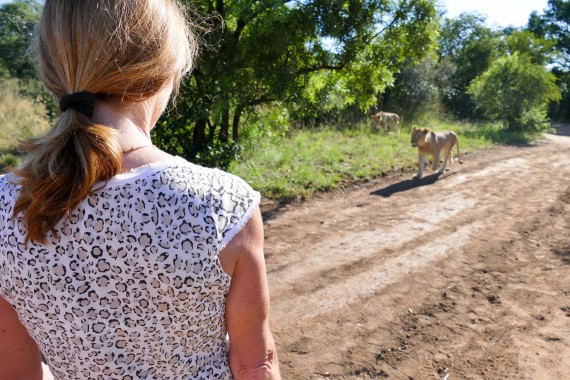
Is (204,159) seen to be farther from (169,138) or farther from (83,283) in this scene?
(83,283)

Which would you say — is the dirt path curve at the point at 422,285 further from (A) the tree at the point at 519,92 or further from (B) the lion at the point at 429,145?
(A) the tree at the point at 519,92

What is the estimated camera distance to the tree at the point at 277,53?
7512mm

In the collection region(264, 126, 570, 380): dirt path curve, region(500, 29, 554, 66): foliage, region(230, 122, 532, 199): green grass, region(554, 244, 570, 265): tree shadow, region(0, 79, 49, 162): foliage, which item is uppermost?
region(500, 29, 554, 66): foliage

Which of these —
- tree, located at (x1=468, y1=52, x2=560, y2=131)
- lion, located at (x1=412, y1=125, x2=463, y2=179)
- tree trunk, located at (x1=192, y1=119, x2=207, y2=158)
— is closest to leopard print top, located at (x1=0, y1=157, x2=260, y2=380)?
tree trunk, located at (x1=192, y1=119, x2=207, y2=158)

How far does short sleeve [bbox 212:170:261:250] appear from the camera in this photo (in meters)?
1.13

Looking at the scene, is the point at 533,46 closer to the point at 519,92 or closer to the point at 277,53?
the point at 519,92

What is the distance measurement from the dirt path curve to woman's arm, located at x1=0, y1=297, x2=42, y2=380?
8.40ft

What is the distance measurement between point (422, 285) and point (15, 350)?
443 cm

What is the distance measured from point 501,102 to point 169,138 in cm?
1671

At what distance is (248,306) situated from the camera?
3.91ft

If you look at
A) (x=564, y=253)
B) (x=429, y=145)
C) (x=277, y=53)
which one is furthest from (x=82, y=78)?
(x=429, y=145)

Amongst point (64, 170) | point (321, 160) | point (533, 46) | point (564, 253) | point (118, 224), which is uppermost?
point (533, 46)

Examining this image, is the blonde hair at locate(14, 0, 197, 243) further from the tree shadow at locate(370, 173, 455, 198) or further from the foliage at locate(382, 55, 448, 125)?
the foliage at locate(382, 55, 448, 125)

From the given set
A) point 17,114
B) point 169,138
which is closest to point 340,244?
point 169,138
